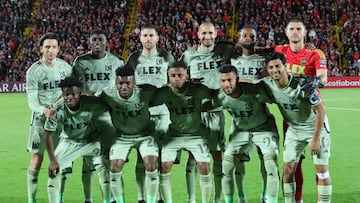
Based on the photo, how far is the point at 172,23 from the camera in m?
32.6

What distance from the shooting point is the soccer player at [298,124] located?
251 inches

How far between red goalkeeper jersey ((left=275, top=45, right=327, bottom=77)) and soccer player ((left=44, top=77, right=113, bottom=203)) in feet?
7.87

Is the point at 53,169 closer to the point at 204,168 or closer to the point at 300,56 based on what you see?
the point at 204,168

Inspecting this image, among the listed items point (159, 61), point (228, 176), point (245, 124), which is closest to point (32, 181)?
point (159, 61)

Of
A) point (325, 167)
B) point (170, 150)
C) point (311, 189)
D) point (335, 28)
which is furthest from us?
point (335, 28)

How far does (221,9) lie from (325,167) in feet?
92.4

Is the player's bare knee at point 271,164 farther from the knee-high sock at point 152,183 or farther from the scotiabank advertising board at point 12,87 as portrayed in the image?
the scotiabank advertising board at point 12,87

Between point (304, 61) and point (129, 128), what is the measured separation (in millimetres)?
2325

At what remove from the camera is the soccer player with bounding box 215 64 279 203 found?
6699 mm

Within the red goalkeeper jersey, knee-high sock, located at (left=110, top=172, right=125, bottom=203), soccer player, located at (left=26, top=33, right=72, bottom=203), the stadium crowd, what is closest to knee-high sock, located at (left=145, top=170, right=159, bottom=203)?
knee-high sock, located at (left=110, top=172, right=125, bottom=203)

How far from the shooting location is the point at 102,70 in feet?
25.1

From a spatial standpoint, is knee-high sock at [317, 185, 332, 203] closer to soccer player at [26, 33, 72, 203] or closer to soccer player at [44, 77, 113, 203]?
soccer player at [44, 77, 113, 203]

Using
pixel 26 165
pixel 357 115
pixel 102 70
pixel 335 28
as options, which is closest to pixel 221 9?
pixel 335 28

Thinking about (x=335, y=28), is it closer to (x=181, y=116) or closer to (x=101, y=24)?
(x=101, y=24)
